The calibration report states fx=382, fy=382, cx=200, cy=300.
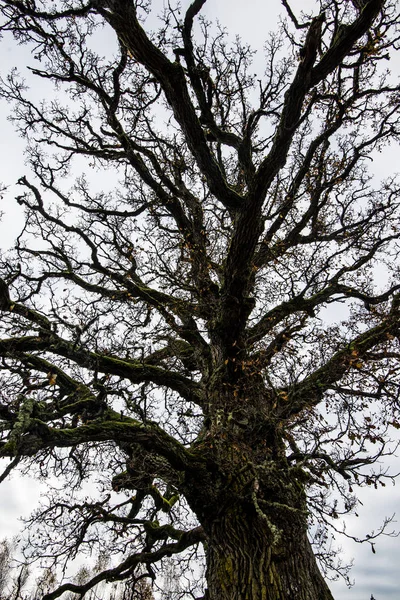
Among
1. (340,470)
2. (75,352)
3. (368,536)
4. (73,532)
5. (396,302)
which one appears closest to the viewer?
(340,470)

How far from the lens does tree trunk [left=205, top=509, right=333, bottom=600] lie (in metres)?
4.04

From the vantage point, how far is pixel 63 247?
870cm

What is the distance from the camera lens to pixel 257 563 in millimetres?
4230

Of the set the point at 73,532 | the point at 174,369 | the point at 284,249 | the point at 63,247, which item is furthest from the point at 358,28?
the point at 73,532

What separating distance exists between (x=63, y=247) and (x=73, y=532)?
18.6 ft

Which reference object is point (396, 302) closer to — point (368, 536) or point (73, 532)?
point (368, 536)

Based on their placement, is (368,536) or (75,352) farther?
(75,352)

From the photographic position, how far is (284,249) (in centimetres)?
827

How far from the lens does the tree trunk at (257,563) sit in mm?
4039

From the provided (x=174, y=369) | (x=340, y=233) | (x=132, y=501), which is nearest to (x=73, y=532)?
(x=132, y=501)

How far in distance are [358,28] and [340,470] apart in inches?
198

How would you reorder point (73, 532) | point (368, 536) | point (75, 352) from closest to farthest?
1. point (368, 536)
2. point (75, 352)
3. point (73, 532)

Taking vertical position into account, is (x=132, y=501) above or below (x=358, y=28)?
below

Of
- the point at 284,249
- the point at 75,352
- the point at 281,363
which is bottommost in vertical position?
the point at 75,352
